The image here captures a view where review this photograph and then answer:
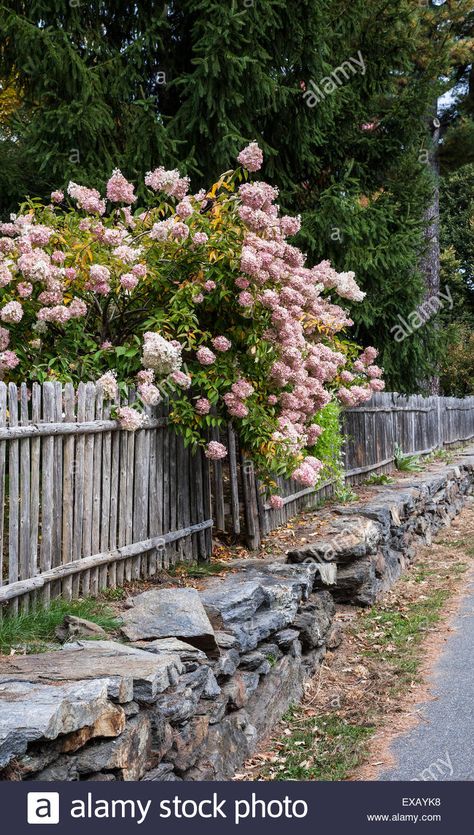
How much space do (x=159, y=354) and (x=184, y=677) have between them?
2430 millimetres

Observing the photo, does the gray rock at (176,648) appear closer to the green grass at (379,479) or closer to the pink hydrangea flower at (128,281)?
the pink hydrangea flower at (128,281)

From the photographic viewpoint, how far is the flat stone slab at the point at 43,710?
2.90 metres

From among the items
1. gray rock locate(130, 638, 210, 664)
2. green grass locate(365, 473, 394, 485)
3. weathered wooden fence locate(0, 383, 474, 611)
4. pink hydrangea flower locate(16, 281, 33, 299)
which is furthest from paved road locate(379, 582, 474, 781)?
green grass locate(365, 473, 394, 485)

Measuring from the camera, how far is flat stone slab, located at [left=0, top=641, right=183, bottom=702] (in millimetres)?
3541

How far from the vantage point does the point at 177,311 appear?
20.5 ft

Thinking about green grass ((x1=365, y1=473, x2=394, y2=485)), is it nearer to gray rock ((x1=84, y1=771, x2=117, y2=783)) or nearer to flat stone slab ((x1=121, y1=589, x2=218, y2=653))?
flat stone slab ((x1=121, y1=589, x2=218, y2=653))

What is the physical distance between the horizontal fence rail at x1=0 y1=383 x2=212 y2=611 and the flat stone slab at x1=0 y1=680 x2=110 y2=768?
137 centimetres

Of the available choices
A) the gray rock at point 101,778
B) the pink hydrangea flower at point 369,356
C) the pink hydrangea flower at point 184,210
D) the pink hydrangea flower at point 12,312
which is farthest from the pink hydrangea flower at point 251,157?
the gray rock at point 101,778

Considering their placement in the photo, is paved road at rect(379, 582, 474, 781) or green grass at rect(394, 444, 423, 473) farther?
green grass at rect(394, 444, 423, 473)

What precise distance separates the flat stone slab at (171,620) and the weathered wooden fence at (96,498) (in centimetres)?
63

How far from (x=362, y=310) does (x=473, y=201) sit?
23.9m

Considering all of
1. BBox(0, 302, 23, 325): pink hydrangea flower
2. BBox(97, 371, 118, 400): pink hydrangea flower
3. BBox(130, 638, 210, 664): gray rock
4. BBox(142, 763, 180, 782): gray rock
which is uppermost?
BBox(0, 302, 23, 325): pink hydrangea flower

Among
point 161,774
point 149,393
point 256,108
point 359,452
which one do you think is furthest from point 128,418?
point 359,452

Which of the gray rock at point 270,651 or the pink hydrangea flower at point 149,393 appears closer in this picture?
the gray rock at point 270,651
